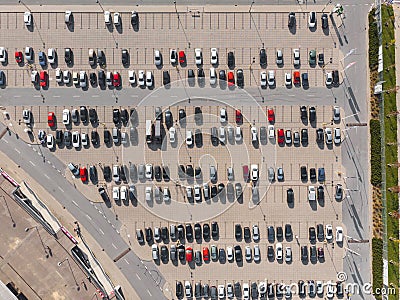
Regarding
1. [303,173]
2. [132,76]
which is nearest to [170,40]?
[132,76]

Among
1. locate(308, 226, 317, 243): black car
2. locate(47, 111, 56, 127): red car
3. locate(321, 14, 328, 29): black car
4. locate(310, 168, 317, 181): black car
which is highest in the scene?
locate(321, 14, 328, 29): black car

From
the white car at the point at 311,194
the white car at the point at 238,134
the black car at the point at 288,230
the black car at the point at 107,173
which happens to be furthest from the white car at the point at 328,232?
the black car at the point at 107,173

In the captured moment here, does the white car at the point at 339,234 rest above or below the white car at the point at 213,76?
below

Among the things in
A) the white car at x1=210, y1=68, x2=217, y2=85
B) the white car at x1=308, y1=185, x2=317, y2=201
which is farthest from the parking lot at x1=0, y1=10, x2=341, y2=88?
the white car at x1=308, y1=185, x2=317, y2=201

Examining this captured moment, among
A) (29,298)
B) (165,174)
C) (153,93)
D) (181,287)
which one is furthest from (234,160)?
(29,298)

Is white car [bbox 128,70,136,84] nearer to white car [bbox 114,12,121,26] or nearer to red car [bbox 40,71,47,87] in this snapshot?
white car [bbox 114,12,121,26]

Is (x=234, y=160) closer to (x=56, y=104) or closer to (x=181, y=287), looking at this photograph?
(x=181, y=287)

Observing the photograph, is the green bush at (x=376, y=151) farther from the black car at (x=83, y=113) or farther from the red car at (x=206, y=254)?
the black car at (x=83, y=113)
